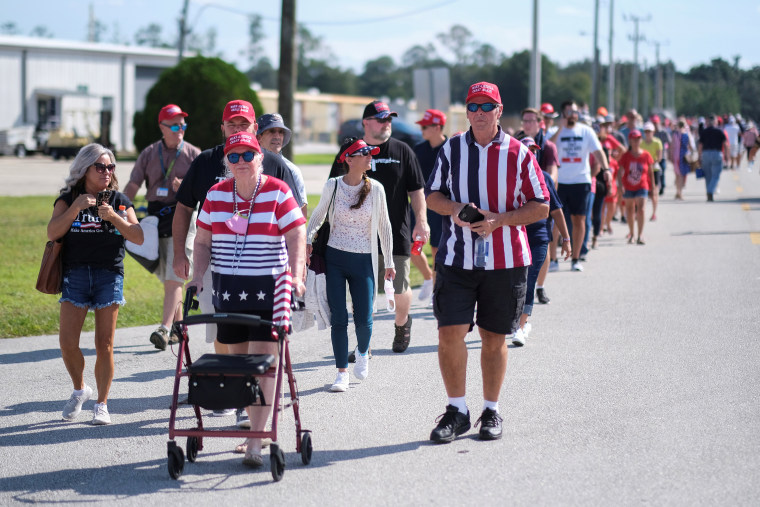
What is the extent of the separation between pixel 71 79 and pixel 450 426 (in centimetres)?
6015

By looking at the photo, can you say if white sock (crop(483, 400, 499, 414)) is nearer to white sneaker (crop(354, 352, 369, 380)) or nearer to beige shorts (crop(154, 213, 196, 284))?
white sneaker (crop(354, 352, 369, 380))

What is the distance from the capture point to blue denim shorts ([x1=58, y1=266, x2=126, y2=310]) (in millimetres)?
6320

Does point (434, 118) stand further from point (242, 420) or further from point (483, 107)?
point (242, 420)

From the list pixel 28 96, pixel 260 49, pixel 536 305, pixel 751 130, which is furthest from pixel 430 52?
pixel 536 305

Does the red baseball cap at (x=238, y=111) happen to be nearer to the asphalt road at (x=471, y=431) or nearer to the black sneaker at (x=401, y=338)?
the asphalt road at (x=471, y=431)

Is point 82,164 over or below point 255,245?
over

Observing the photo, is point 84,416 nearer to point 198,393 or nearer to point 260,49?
point 198,393

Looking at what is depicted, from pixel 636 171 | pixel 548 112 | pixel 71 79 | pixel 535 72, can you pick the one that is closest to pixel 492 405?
pixel 548 112

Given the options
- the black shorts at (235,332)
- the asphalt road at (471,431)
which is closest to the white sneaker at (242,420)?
the asphalt road at (471,431)

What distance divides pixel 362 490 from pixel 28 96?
57910 millimetres

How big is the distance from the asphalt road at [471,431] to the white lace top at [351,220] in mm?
1045

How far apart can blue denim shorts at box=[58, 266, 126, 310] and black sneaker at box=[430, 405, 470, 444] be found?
2.18m

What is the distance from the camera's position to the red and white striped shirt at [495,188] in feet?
19.2

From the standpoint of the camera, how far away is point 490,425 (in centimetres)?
588
